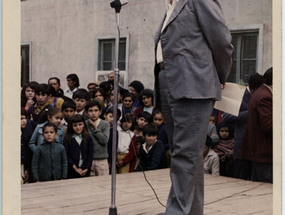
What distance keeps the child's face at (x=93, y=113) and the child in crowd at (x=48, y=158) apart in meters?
0.53

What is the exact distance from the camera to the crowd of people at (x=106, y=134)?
474 cm

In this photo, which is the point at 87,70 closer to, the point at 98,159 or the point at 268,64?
the point at 98,159

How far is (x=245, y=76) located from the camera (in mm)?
5480

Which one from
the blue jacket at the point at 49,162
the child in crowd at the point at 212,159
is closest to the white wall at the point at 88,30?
the blue jacket at the point at 49,162

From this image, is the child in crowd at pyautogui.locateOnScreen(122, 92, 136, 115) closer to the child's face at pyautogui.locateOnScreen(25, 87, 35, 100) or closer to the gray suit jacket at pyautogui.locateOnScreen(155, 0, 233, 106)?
the child's face at pyautogui.locateOnScreen(25, 87, 35, 100)

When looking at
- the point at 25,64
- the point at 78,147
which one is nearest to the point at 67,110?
the point at 78,147

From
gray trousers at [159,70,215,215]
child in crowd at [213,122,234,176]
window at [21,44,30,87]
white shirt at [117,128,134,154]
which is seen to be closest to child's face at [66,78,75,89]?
window at [21,44,30,87]

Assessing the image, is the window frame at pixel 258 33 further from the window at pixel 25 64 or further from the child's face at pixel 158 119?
the window at pixel 25 64

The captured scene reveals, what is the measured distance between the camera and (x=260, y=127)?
4844 millimetres

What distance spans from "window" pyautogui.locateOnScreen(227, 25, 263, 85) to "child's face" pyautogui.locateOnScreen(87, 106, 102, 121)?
1.51 m

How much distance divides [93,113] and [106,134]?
0.24 metres

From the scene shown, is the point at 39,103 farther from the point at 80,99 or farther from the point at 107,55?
the point at 107,55

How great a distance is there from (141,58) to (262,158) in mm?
1830

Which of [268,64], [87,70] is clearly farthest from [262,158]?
[87,70]
